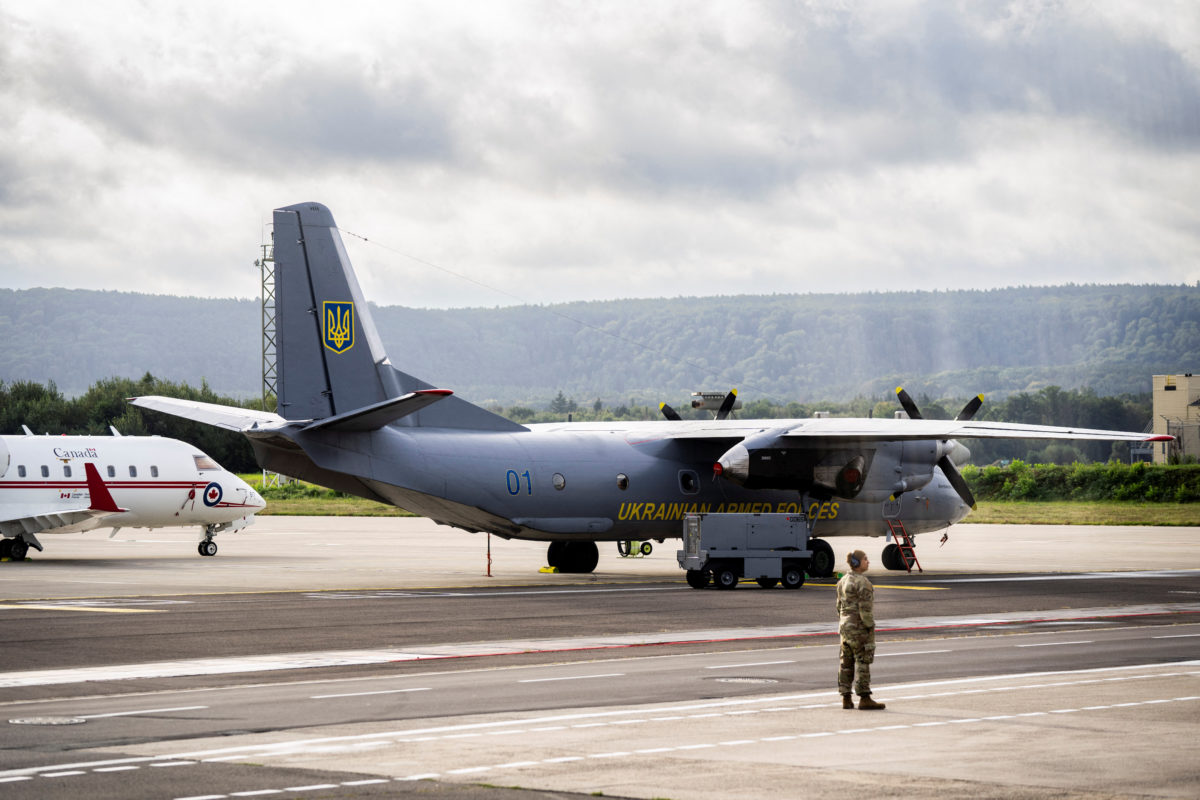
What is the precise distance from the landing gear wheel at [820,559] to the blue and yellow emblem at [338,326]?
12385mm

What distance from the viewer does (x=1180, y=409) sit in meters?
107

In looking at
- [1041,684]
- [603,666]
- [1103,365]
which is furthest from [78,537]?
[1103,365]

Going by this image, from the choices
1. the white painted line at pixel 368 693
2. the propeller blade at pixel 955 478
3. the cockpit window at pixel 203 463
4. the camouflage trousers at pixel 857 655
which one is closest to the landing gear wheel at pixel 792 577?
the propeller blade at pixel 955 478

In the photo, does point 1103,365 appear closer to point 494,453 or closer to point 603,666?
point 494,453

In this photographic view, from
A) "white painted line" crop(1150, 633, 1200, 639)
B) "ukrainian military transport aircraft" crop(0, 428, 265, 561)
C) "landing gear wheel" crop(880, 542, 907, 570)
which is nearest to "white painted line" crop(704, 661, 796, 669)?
"white painted line" crop(1150, 633, 1200, 639)

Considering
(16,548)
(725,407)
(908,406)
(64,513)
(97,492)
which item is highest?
(725,407)

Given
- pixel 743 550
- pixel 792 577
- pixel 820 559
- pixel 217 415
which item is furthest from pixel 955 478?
pixel 217 415

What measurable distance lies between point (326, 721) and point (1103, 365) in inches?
7488

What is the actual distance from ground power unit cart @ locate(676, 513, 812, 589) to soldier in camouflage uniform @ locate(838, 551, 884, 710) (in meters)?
17.0

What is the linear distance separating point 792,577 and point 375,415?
10451 mm

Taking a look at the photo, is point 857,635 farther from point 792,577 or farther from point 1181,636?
point 792,577

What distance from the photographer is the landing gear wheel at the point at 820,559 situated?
113 feet

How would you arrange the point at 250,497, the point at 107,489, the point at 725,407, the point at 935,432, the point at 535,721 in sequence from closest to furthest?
the point at 535,721, the point at 935,432, the point at 725,407, the point at 107,489, the point at 250,497

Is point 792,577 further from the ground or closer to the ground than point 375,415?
closer to the ground
